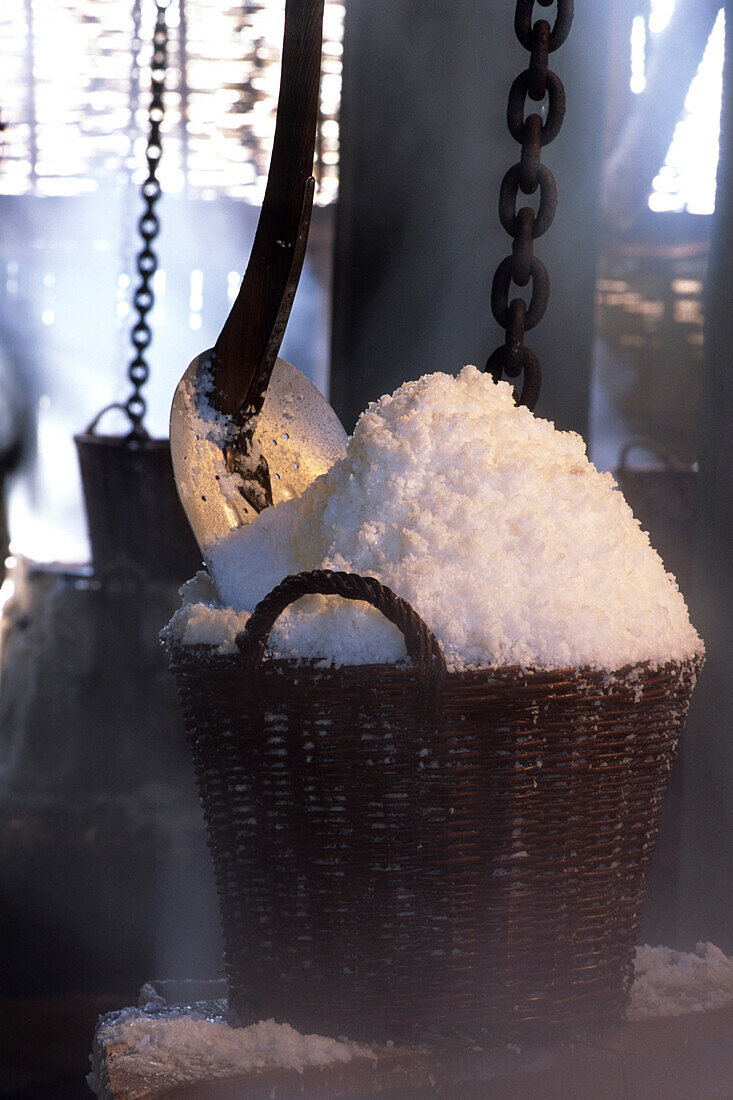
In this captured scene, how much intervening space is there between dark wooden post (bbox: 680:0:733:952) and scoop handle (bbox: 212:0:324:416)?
59 cm

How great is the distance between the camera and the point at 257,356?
42.6 inches

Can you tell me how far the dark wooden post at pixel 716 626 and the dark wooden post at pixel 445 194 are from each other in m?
0.50

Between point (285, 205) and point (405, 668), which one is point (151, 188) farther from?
point (405, 668)

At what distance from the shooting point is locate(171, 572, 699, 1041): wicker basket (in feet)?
2.62

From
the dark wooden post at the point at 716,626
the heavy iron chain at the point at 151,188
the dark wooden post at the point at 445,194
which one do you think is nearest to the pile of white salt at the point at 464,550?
the dark wooden post at the point at 716,626

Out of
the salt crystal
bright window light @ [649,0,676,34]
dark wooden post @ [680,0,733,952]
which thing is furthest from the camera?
bright window light @ [649,0,676,34]

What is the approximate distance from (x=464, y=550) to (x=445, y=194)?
1.36m

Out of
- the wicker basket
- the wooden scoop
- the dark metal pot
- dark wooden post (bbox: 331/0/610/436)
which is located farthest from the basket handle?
the dark metal pot

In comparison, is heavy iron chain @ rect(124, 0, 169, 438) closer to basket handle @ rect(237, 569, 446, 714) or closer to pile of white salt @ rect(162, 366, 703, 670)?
pile of white salt @ rect(162, 366, 703, 670)

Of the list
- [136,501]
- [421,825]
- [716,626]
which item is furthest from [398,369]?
[421,825]

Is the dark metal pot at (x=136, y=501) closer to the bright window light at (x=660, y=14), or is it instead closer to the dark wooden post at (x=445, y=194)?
the dark wooden post at (x=445, y=194)

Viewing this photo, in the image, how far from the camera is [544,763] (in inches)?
32.6

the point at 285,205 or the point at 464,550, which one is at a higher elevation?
the point at 285,205

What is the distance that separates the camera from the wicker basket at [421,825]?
799mm
